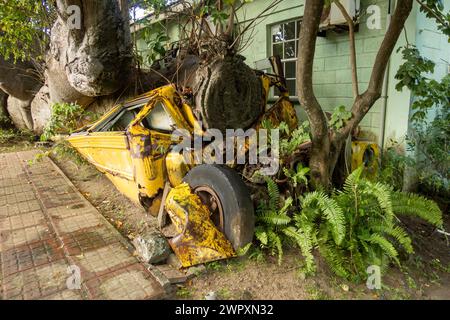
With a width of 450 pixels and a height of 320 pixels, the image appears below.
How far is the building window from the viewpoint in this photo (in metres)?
7.41

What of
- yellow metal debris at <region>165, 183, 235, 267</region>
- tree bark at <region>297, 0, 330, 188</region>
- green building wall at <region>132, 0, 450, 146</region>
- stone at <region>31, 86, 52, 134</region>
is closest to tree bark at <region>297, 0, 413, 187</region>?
tree bark at <region>297, 0, 330, 188</region>

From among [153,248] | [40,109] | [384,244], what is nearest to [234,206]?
[153,248]

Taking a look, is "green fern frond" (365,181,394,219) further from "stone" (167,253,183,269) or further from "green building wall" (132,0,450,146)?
"green building wall" (132,0,450,146)

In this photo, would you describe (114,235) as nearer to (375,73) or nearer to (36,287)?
(36,287)

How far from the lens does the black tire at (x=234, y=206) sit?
3.23m

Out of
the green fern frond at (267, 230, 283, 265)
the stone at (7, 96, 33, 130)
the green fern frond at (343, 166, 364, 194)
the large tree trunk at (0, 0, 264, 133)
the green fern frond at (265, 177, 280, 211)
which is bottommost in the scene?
the green fern frond at (267, 230, 283, 265)

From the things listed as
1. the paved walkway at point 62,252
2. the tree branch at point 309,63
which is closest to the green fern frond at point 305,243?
the tree branch at point 309,63

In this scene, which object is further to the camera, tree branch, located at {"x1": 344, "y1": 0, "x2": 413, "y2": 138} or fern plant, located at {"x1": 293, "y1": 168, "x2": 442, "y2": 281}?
tree branch, located at {"x1": 344, "y1": 0, "x2": 413, "y2": 138}

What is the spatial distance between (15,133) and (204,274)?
10.5m
